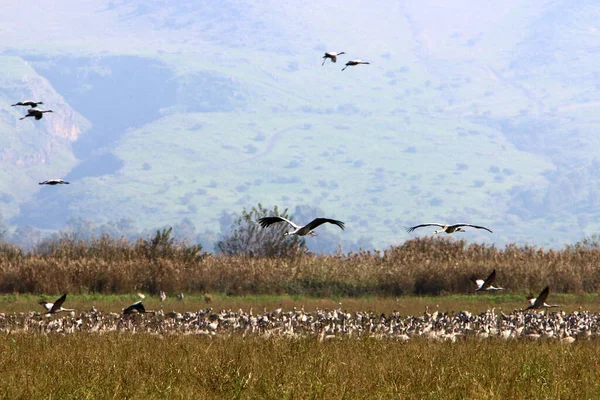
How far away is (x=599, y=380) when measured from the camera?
39.1ft

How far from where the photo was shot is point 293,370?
12508mm

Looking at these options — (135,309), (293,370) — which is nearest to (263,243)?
(135,309)

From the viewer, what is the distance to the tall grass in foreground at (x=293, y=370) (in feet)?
36.0

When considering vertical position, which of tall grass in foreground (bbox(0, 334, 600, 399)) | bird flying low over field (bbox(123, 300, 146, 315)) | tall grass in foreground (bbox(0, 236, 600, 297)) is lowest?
tall grass in foreground (bbox(0, 334, 600, 399))

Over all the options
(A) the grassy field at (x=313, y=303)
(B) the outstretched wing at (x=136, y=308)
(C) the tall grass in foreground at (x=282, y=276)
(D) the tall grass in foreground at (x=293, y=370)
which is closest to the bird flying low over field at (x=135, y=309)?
(B) the outstretched wing at (x=136, y=308)

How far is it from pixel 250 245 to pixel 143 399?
37687 mm

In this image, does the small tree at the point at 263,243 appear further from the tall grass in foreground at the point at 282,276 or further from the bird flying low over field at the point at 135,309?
the bird flying low over field at the point at 135,309

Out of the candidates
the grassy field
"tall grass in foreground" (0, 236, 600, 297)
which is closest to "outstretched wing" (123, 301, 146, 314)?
the grassy field

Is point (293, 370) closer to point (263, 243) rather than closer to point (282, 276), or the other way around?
point (282, 276)

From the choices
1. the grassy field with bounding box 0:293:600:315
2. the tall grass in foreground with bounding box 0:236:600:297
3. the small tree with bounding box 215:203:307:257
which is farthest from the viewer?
the small tree with bounding box 215:203:307:257

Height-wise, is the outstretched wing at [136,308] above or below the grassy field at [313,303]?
below

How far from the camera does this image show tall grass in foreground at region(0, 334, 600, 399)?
432 inches

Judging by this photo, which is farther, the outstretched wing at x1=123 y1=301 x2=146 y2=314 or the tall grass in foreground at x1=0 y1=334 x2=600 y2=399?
the outstretched wing at x1=123 y1=301 x2=146 y2=314

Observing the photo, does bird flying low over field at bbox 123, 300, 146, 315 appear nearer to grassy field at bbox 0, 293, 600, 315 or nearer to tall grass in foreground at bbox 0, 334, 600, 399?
tall grass in foreground at bbox 0, 334, 600, 399
